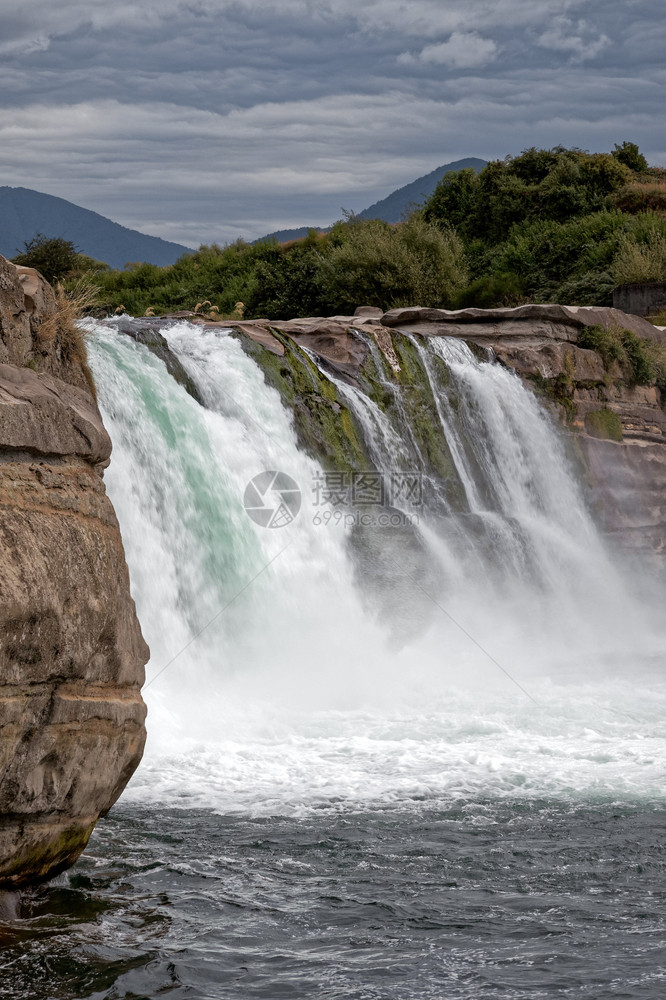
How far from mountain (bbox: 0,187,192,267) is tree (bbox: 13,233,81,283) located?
458 ft

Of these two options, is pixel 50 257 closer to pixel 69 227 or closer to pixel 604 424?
pixel 604 424

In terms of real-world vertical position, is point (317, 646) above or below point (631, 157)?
below

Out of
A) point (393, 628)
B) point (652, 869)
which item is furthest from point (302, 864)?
point (393, 628)

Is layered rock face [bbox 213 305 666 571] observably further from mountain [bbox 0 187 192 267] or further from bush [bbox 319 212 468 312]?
mountain [bbox 0 187 192 267]

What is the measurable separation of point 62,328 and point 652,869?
5.25 meters

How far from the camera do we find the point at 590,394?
20516 mm

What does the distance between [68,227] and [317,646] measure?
172801 millimetres

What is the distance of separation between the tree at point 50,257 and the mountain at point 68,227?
458 feet

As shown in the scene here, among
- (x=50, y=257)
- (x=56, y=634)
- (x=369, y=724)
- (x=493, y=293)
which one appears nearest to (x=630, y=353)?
(x=493, y=293)

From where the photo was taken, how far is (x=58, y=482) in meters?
6.23

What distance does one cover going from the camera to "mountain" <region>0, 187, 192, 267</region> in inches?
6985

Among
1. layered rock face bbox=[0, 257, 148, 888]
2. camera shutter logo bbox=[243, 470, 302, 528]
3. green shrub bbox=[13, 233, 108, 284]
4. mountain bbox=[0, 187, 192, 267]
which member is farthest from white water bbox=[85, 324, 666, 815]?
mountain bbox=[0, 187, 192, 267]

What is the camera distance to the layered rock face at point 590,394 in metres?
19.8

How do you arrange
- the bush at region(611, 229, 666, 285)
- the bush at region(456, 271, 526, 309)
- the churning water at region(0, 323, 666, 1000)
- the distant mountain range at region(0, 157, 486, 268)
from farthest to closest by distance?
the distant mountain range at region(0, 157, 486, 268), the bush at region(456, 271, 526, 309), the bush at region(611, 229, 666, 285), the churning water at region(0, 323, 666, 1000)
